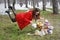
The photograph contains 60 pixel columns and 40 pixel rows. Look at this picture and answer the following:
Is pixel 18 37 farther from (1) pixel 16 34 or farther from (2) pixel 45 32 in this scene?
(2) pixel 45 32

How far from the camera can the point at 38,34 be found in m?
7.94

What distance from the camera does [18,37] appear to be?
751 centimetres

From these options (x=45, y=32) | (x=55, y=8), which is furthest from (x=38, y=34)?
(x=55, y=8)

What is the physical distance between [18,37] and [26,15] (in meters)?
1.02

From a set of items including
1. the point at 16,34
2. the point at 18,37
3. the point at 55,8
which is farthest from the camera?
the point at 55,8

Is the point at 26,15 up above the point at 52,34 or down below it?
above

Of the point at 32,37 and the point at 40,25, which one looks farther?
the point at 40,25

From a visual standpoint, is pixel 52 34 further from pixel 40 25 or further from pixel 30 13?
pixel 30 13

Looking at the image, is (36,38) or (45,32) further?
(45,32)

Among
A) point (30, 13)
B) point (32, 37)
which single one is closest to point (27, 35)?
point (32, 37)

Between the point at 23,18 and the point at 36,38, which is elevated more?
the point at 23,18

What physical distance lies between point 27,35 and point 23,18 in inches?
25.8

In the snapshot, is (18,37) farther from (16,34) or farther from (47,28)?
(47,28)

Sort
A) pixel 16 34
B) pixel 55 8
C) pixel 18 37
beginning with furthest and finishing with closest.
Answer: pixel 55 8 → pixel 16 34 → pixel 18 37
